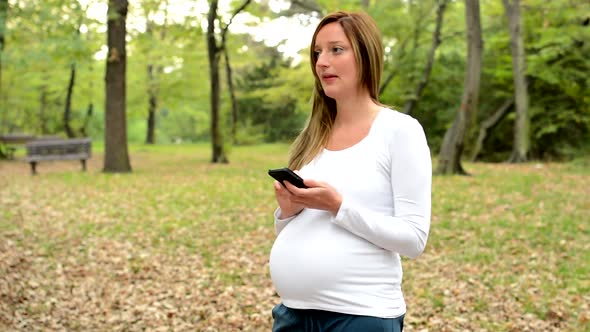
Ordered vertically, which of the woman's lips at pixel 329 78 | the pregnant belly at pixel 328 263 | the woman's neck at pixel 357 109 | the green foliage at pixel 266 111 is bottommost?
the pregnant belly at pixel 328 263

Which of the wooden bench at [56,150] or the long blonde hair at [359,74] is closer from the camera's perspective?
the long blonde hair at [359,74]

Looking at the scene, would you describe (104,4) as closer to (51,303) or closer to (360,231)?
(51,303)

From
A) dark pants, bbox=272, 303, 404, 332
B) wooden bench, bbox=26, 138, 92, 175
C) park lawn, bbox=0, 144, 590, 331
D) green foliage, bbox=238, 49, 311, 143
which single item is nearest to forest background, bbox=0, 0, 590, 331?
park lawn, bbox=0, 144, 590, 331

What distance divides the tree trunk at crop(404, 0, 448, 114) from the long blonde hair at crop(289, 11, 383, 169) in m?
18.1

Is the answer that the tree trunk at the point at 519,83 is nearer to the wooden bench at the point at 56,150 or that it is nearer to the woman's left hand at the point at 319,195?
the wooden bench at the point at 56,150

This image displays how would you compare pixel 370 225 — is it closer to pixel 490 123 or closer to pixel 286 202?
pixel 286 202

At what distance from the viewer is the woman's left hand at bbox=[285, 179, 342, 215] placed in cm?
179

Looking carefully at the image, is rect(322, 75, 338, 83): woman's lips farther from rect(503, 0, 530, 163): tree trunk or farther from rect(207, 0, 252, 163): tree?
rect(503, 0, 530, 163): tree trunk

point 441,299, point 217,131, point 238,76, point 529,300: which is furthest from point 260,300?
point 238,76

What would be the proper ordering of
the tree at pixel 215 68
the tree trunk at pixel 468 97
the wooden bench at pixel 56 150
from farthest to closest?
1. the tree at pixel 215 68
2. the wooden bench at pixel 56 150
3. the tree trunk at pixel 468 97

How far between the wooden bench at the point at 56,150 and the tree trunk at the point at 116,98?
5.61 feet

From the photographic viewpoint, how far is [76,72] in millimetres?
28781

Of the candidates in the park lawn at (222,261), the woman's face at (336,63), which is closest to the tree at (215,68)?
the park lawn at (222,261)

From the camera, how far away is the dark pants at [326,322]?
5.96ft
